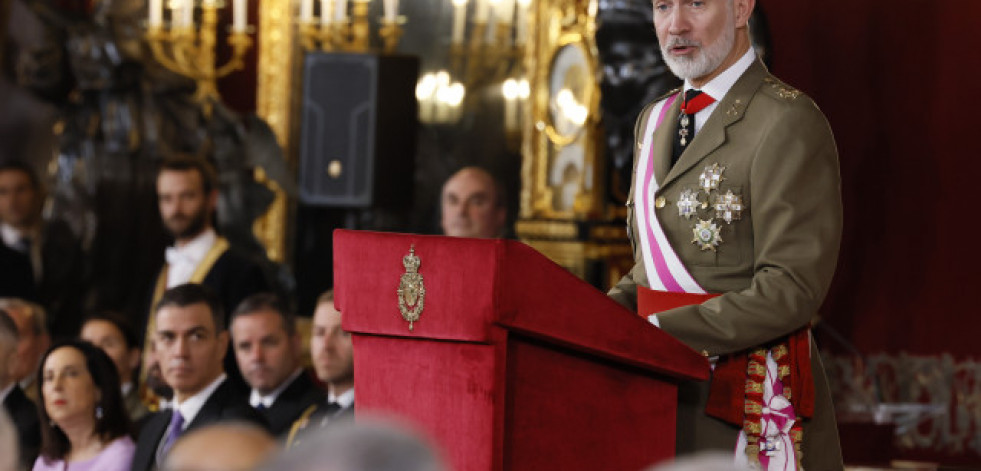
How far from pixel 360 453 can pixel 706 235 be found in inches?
60.0

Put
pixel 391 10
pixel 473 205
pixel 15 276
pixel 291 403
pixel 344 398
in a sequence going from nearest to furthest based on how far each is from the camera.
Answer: pixel 344 398
pixel 291 403
pixel 473 205
pixel 15 276
pixel 391 10

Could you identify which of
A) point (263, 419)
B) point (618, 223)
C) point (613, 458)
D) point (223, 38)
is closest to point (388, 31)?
point (223, 38)

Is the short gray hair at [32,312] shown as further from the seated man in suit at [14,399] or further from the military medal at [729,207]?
the military medal at [729,207]

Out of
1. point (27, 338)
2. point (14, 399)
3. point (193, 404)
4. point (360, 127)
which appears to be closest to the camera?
point (193, 404)

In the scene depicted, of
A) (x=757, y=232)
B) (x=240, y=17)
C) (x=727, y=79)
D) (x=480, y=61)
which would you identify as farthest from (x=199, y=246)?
(x=757, y=232)

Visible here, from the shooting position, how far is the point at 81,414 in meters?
4.52

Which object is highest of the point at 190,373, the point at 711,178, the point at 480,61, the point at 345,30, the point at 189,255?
the point at 345,30

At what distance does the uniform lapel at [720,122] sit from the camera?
2.65 meters

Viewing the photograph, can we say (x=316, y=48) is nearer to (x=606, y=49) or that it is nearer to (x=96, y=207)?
(x=96, y=207)

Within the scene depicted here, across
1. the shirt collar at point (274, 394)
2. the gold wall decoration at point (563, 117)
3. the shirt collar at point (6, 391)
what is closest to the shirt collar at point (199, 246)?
the shirt collar at point (6, 391)

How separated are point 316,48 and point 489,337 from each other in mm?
6373

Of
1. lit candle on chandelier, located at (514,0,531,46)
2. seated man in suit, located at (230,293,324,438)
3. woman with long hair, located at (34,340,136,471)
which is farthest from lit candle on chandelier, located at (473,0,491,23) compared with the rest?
woman with long hair, located at (34,340,136,471)

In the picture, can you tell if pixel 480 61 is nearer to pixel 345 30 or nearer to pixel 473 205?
pixel 345 30

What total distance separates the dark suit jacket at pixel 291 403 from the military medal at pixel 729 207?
222 centimetres
